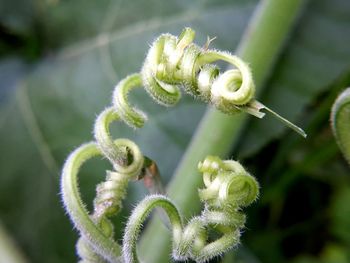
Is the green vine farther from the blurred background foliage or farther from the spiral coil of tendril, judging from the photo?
the blurred background foliage

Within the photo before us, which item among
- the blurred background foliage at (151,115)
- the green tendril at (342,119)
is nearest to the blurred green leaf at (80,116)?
the blurred background foliage at (151,115)

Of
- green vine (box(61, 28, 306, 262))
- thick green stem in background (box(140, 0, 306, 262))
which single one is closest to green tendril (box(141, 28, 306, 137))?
green vine (box(61, 28, 306, 262))

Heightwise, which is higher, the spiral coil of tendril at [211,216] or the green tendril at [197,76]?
the green tendril at [197,76]

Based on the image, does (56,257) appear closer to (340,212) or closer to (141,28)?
(141,28)

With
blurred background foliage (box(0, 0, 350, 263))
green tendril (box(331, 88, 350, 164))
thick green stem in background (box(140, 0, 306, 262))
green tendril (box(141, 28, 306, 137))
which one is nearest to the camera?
green tendril (box(141, 28, 306, 137))

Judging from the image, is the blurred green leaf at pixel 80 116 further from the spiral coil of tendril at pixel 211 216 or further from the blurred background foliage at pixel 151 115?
the spiral coil of tendril at pixel 211 216

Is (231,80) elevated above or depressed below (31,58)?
below

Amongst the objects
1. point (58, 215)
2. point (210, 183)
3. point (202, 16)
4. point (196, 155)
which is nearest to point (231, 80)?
point (210, 183)
